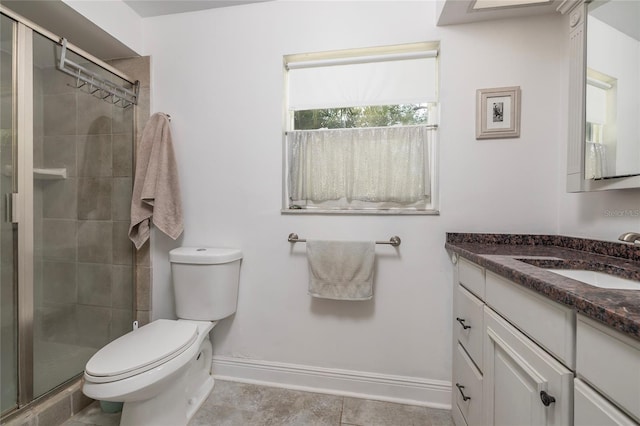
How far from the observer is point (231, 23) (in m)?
1.54

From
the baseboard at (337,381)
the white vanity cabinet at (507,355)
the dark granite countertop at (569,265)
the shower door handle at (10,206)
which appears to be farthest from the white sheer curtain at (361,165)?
the shower door handle at (10,206)

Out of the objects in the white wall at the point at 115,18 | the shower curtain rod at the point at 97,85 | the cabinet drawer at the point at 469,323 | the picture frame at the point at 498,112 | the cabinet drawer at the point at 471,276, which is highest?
the white wall at the point at 115,18

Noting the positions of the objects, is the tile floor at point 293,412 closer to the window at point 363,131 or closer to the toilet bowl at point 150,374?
the toilet bowl at point 150,374

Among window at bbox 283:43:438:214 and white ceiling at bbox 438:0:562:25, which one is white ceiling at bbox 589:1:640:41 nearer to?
white ceiling at bbox 438:0:562:25

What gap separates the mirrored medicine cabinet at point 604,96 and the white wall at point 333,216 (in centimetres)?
19

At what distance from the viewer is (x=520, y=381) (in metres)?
0.71

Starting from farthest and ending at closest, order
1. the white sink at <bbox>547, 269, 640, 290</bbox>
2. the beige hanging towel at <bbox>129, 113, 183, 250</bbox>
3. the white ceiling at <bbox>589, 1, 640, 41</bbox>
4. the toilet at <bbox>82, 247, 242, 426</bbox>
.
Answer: the beige hanging towel at <bbox>129, 113, 183, 250</bbox>
the toilet at <bbox>82, 247, 242, 426</bbox>
the white ceiling at <bbox>589, 1, 640, 41</bbox>
the white sink at <bbox>547, 269, 640, 290</bbox>

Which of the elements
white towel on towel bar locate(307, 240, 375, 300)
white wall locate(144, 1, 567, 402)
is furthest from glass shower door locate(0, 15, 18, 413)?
white towel on towel bar locate(307, 240, 375, 300)

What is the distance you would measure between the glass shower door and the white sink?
213 cm

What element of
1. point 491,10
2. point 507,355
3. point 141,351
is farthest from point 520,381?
point 491,10

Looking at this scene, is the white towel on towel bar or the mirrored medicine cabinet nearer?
the mirrored medicine cabinet

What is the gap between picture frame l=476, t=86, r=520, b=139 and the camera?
1306mm

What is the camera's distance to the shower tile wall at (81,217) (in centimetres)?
130

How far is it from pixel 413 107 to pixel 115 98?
1.84 m
